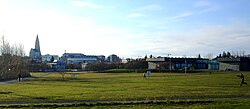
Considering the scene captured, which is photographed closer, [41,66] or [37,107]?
[37,107]

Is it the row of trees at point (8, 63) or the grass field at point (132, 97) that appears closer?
the grass field at point (132, 97)

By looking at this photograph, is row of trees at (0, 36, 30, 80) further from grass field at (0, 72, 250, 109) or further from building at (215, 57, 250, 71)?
building at (215, 57, 250, 71)

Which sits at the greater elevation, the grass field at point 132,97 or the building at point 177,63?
the building at point 177,63

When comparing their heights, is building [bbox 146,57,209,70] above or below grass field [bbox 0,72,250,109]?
above

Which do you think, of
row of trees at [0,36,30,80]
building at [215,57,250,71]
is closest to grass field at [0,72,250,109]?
row of trees at [0,36,30,80]

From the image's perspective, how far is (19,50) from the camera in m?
95.6

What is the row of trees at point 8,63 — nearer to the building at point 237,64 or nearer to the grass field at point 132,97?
the grass field at point 132,97

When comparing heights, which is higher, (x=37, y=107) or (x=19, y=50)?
(x=19, y=50)

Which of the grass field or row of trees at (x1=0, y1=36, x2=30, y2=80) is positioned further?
row of trees at (x1=0, y1=36, x2=30, y2=80)

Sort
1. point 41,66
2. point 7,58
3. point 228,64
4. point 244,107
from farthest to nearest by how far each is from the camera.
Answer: point 41,66
point 228,64
point 7,58
point 244,107

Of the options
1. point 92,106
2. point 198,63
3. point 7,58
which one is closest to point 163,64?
point 198,63

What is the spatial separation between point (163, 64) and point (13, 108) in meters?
116

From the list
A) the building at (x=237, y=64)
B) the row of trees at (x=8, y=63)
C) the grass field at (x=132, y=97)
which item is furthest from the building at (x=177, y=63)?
the grass field at (x=132, y=97)

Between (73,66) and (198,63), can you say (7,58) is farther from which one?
(73,66)
